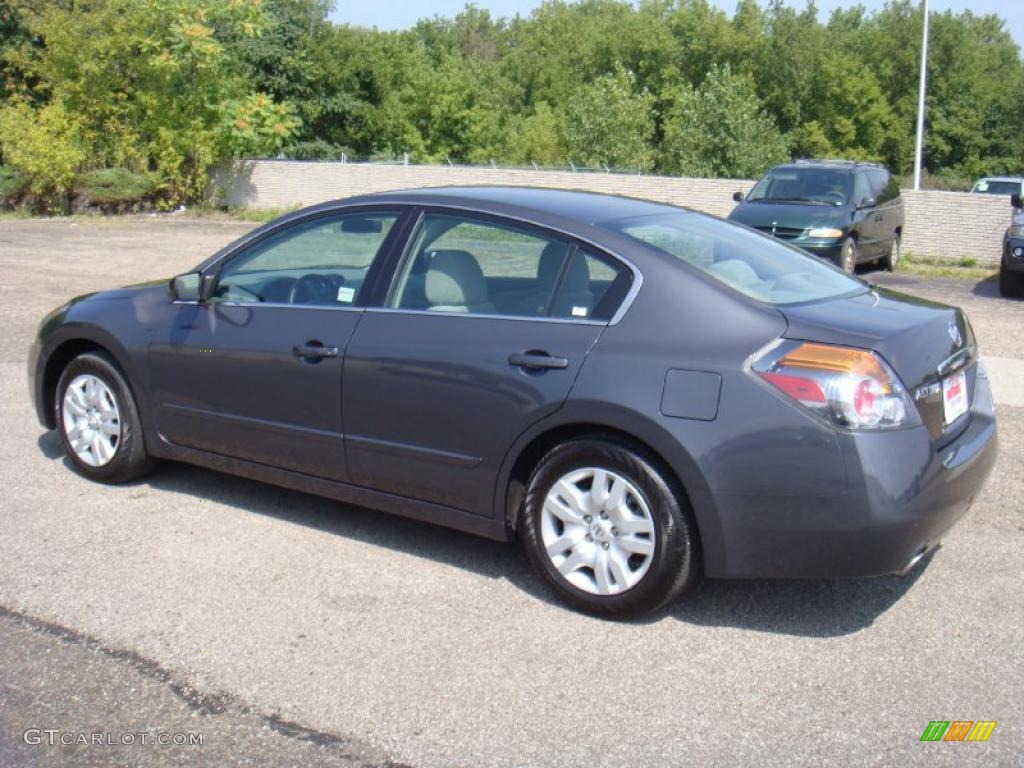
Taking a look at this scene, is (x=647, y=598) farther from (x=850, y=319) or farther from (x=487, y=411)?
(x=850, y=319)

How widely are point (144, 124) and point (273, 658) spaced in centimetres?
2811

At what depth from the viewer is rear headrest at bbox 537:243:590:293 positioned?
15.3ft

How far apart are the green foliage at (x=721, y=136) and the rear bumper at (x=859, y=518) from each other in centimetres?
3851

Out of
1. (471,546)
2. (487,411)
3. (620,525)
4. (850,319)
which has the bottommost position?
(471,546)

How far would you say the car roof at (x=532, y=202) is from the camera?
Answer: 16.2ft

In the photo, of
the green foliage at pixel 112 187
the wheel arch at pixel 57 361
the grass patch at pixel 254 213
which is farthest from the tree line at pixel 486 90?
the wheel arch at pixel 57 361

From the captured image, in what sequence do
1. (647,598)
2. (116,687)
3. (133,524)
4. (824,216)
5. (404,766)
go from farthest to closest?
(824,216) < (133,524) < (647,598) < (116,687) < (404,766)

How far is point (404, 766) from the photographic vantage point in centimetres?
344

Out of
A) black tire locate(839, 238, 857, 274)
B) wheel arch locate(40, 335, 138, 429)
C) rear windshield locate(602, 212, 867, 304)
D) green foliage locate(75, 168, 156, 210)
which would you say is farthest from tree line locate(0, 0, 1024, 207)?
rear windshield locate(602, 212, 867, 304)

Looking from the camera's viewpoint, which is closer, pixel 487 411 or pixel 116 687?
pixel 116 687

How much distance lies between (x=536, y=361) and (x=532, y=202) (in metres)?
0.88

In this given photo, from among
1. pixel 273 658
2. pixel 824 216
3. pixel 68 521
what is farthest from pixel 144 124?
pixel 273 658

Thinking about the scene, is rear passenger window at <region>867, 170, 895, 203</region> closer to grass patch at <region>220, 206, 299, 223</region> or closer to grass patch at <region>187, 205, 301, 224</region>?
grass patch at <region>220, 206, 299, 223</region>

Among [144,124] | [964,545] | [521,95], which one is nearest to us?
[964,545]
